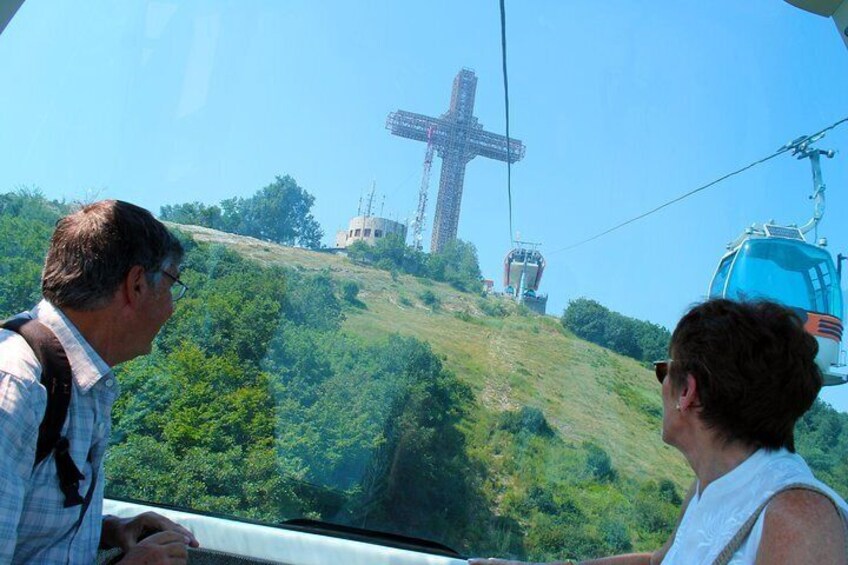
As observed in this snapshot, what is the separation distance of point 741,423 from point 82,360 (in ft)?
4.36

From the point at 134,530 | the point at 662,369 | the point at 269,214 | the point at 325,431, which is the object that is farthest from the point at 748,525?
the point at 269,214

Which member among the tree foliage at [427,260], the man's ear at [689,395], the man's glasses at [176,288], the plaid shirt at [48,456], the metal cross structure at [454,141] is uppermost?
the metal cross structure at [454,141]

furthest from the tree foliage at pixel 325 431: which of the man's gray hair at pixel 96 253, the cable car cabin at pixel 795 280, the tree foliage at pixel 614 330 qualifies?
the man's gray hair at pixel 96 253

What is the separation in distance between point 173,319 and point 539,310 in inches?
55.4

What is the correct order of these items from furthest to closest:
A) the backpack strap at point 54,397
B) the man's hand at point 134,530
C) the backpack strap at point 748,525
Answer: the man's hand at point 134,530 < the backpack strap at point 54,397 < the backpack strap at point 748,525

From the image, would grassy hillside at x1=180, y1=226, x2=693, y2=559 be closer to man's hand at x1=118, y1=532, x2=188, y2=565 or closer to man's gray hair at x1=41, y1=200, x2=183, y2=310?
man's hand at x1=118, y1=532, x2=188, y2=565

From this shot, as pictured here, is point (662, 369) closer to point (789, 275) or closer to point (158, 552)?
point (789, 275)

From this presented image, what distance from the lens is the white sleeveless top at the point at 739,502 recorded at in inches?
51.8

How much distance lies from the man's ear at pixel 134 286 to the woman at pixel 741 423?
1.16 metres

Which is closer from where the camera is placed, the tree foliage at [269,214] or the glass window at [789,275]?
the glass window at [789,275]

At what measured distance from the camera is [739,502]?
4.51 feet

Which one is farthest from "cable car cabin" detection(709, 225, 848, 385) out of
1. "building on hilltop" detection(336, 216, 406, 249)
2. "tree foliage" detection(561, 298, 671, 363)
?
"building on hilltop" detection(336, 216, 406, 249)

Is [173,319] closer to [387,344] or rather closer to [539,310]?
[387,344]

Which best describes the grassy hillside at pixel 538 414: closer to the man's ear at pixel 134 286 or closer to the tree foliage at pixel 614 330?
the tree foliage at pixel 614 330
